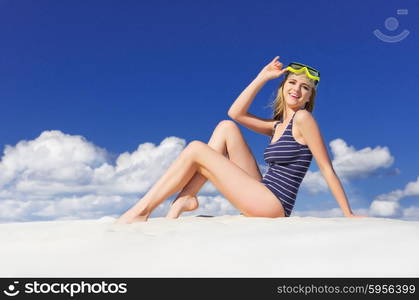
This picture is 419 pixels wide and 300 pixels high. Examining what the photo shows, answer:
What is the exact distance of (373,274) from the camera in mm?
3365

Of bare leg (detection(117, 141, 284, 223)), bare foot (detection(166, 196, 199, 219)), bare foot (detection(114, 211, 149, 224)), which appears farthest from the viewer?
bare foot (detection(166, 196, 199, 219))

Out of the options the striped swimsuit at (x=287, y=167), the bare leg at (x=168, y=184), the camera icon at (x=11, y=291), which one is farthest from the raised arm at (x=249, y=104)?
the camera icon at (x=11, y=291)

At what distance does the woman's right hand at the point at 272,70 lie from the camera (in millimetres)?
6022

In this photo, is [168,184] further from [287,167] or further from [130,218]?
[287,167]

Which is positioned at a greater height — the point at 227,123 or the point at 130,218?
the point at 227,123

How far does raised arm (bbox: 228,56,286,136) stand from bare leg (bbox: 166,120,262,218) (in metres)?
0.31

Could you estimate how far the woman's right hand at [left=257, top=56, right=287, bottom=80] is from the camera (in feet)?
19.8

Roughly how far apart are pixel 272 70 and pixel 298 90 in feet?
1.56

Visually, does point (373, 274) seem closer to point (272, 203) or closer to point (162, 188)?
point (272, 203)

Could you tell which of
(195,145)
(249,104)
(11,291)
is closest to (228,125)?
(249,104)

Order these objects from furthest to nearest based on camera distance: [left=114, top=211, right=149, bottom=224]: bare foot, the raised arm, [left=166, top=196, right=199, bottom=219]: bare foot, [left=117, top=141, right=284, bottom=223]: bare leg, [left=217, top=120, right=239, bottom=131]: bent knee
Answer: the raised arm < [left=217, top=120, right=239, bottom=131]: bent knee < [left=166, top=196, right=199, bottom=219]: bare foot < [left=117, top=141, right=284, bottom=223]: bare leg < [left=114, top=211, right=149, bottom=224]: bare foot

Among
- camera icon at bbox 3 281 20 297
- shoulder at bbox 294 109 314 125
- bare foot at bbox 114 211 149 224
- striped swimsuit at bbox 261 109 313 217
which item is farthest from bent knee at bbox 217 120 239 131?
camera icon at bbox 3 281 20 297

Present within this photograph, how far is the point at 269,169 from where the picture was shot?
18.9ft

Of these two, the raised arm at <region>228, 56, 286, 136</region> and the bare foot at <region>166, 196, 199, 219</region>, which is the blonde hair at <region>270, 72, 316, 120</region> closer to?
the raised arm at <region>228, 56, 286, 136</region>
